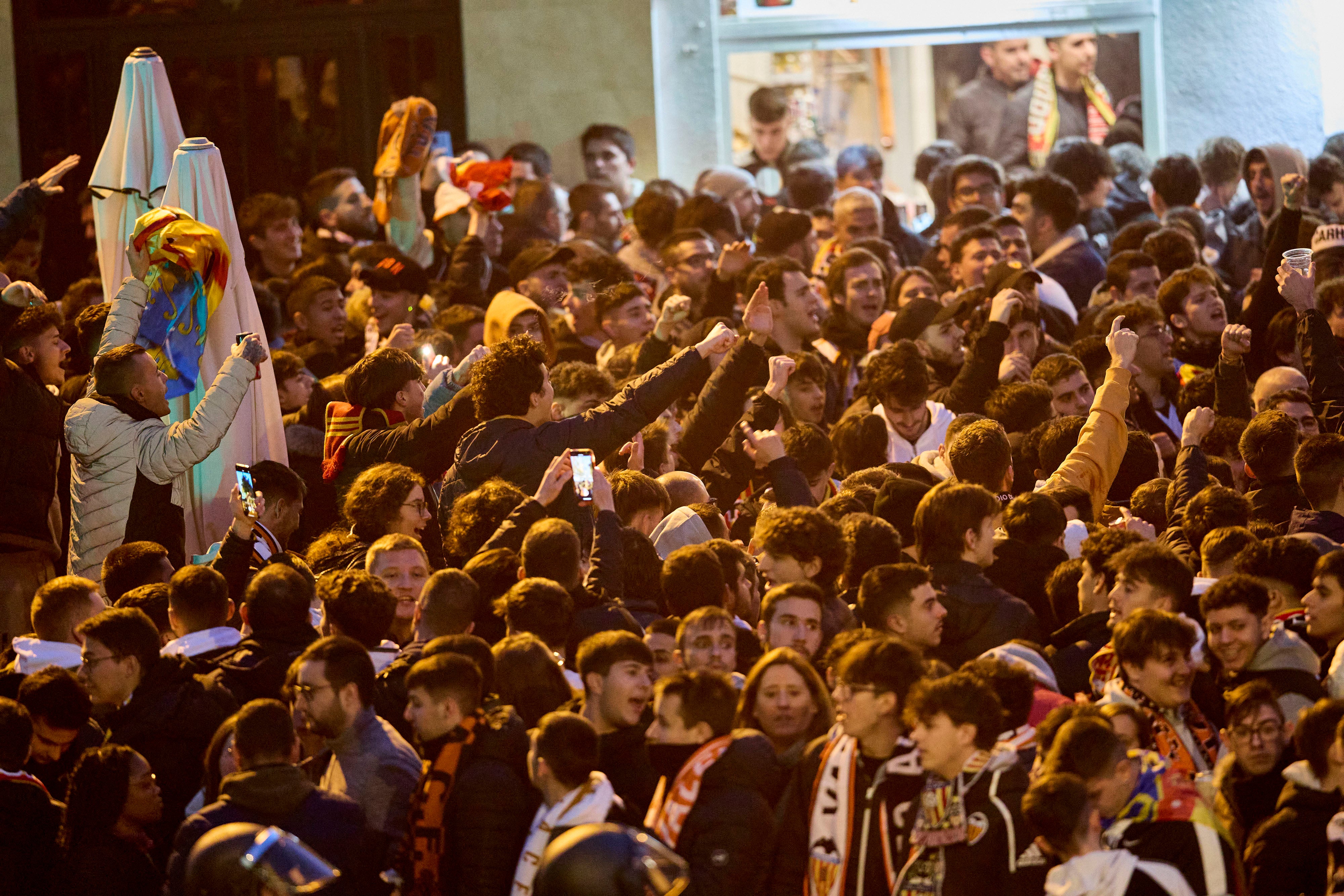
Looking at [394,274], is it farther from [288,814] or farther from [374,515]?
[288,814]

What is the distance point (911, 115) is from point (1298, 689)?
11.8 meters

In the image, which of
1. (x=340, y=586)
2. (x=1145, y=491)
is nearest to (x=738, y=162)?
(x=1145, y=491)

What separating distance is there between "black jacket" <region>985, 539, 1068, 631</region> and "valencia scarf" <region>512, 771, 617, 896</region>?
197cm

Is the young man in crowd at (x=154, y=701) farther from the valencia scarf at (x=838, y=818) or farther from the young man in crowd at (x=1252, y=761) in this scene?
the young man in crowd at (x=1252, y=761)

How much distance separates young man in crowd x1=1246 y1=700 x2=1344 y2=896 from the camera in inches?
195

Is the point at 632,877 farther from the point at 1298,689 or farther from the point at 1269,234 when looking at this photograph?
the point at 1269,234

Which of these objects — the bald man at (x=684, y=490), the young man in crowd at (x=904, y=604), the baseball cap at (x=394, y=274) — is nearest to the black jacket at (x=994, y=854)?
the young man in crowd at (x=904, y=604)

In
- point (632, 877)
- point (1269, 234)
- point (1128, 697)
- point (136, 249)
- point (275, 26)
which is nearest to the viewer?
point (632, 877)

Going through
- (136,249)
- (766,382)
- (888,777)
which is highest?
(136,249)

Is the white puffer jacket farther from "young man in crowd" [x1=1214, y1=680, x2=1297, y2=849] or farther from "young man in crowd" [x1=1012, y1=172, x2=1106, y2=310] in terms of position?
"young man in crowd" [x1=1012, y1=172, x2=1106, y2=310]

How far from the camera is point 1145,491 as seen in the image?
24.4ft

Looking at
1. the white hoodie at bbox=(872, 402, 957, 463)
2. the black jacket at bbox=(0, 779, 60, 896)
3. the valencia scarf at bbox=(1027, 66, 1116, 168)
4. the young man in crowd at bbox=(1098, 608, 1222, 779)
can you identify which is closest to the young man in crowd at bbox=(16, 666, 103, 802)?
the black jacket at bbox=(0, 779, 60, 896)

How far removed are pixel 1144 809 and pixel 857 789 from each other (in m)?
0.74

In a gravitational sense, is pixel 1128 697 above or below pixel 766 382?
below
